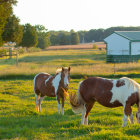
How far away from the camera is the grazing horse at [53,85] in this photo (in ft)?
28.6

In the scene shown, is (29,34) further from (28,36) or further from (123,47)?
(123,47)

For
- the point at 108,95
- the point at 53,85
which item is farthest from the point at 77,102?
the point at 53,85

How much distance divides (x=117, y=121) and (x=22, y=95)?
721 centimetres

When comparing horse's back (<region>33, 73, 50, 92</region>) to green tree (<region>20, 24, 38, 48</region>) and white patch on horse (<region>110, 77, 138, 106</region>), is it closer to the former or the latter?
white patch on horse (<region>110, 77, 138, 106</region>)

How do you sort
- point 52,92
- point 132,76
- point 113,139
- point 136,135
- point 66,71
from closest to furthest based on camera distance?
point 113,139 → point 136,135 → point 66,71 → point 52,92 → point 132,76

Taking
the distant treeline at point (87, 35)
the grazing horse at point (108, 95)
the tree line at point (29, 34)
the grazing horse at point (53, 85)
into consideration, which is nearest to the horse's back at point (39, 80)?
the grazing horse at point (53, 85)

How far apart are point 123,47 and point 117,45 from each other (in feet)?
5.00

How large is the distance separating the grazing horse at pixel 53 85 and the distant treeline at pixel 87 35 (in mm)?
115654

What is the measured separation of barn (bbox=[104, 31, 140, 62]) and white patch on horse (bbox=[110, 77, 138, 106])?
2869cm

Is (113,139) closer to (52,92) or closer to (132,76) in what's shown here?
Result: (52,92)

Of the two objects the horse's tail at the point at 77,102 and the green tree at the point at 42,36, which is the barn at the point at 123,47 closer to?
the horse's tail at the point at 77,102

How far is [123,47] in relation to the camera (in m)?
36.7

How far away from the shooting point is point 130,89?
6.79 meters

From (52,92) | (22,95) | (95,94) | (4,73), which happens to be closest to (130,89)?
(95,94)
